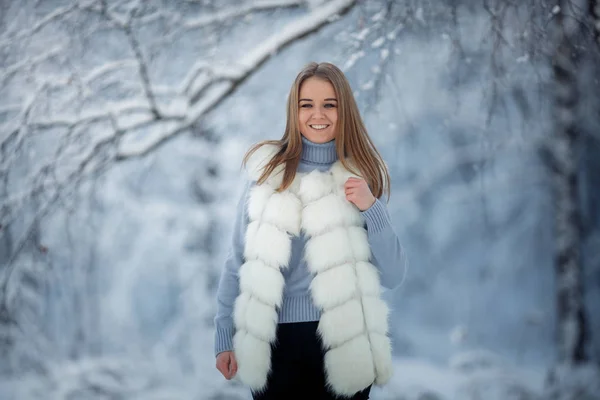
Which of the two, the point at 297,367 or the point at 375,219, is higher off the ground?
the point at 375,219

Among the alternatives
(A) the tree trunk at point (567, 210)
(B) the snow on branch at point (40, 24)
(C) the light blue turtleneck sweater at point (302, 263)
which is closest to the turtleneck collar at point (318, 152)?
(C) the light blue turtleneck sweater at point (302, 263)

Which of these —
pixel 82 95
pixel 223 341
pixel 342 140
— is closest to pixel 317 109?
pixel 342 140

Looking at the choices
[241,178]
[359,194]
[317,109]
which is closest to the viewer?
[359,194]

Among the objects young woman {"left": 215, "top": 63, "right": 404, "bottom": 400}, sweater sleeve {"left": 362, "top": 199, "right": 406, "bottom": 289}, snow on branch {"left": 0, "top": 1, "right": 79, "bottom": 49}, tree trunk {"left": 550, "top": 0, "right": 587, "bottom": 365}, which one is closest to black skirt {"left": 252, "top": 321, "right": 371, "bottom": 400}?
young woman {"left": 215, "top": 63, "right": 404, "bottom": 400}

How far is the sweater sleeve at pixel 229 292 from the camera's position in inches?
58.5

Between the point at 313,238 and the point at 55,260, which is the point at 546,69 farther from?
the point at 55,260

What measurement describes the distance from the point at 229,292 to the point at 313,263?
0.26m

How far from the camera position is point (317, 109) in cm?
149

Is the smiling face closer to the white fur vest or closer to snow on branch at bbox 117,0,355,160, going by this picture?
the white fur vest

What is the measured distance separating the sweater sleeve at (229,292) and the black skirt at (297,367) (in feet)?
0.49

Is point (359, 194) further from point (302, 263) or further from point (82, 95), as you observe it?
point (82, 95)

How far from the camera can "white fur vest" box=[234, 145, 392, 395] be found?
1.39 m

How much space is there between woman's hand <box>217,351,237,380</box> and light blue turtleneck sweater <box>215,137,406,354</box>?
15 mm

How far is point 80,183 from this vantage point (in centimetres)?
241
